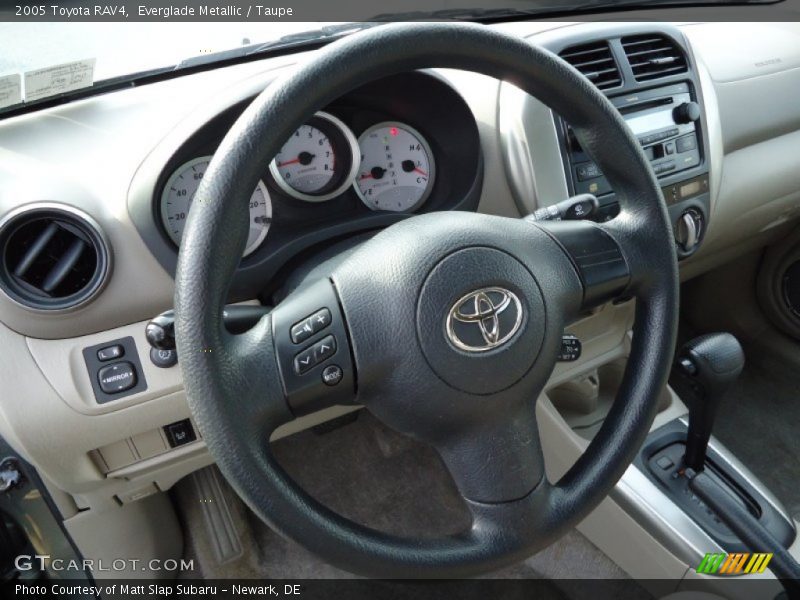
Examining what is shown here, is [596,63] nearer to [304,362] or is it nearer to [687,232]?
[687,232]

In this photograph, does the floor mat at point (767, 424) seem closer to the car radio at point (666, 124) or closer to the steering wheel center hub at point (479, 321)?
the car radio at point (666, 124)

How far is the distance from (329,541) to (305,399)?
0.15 metres

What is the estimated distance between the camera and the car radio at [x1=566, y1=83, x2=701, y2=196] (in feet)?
4.45

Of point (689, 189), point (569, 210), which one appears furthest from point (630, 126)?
point (569, 210)

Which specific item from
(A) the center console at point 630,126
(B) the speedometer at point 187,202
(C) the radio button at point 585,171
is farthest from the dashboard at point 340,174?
(C) the radio button at point 585,171

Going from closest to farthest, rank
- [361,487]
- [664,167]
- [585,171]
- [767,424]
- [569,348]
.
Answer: [569,348] < [585,171] < [664,167] < [361,487] < [767,424]

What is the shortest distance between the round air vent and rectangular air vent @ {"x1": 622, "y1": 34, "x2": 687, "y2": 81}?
1.10 m

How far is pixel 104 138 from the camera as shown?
1.04 metres

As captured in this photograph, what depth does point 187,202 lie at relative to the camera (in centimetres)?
102

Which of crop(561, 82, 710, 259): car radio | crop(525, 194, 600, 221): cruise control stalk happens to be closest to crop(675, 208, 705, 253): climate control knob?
crop(561, 82, 710, 259): car radio

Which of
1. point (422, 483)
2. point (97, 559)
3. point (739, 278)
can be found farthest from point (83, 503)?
point (739, 278)

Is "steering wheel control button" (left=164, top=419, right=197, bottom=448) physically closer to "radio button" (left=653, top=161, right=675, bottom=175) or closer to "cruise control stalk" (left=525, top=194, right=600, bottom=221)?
"cruise control stalk" (left=525, top=194, right=600, bottom=221)

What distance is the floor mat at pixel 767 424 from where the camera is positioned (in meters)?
1.79

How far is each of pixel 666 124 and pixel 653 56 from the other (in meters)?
A: 0.16
